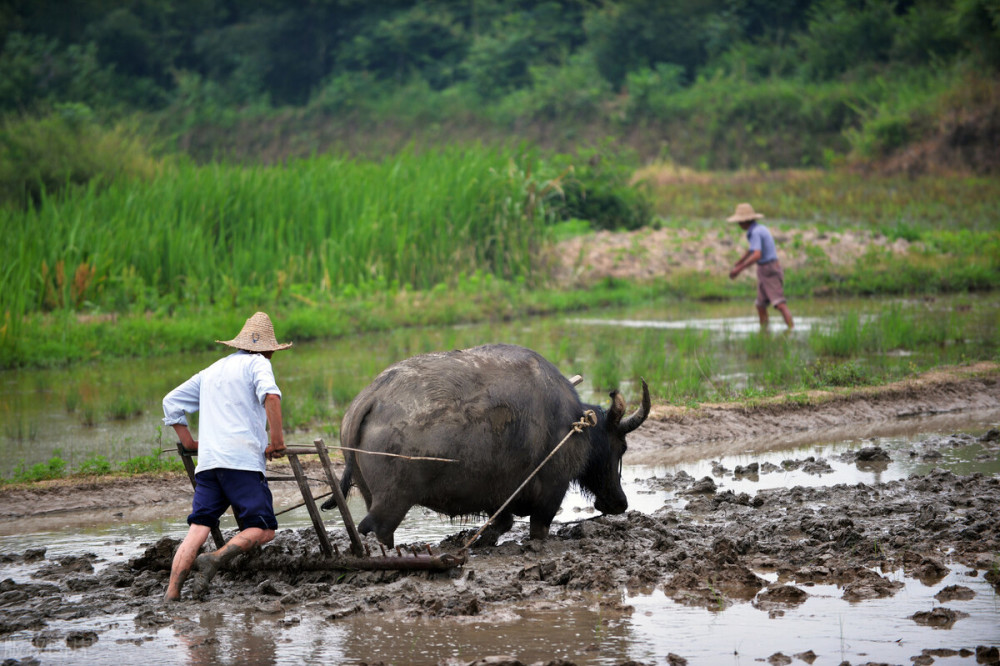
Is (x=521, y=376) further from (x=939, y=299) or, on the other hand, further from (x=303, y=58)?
(x=303, y=58)

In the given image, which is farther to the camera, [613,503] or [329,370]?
[329,370]

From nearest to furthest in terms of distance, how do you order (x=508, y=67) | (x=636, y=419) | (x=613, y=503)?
(x=636, y=419)
(x=613, y=503)
(x=508, y=67)

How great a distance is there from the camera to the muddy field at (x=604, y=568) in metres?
4.91

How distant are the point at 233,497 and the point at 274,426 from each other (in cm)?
43

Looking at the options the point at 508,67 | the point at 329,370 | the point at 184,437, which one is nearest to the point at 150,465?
the point at 184,437

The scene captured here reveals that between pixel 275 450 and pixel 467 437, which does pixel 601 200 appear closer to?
pixel 467 437

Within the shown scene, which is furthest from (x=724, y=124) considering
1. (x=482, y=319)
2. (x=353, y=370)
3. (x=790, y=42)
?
(x=353, y=370)

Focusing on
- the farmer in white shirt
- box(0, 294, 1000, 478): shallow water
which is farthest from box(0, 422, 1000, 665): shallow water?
box(0, 294, 1000, 478): shallow water

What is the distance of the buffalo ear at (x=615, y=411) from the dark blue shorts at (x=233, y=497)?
2.06 metres

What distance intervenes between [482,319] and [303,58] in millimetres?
31262

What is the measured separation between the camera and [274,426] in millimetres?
4965

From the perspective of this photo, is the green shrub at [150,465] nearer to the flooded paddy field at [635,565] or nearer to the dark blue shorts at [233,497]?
the flooded paddy field at [635,565]

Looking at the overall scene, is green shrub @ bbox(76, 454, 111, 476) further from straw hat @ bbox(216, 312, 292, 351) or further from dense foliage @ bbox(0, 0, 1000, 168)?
dense foliage @ bbox(0, 0, 1000, 168)

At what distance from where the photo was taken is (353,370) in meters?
10.8
